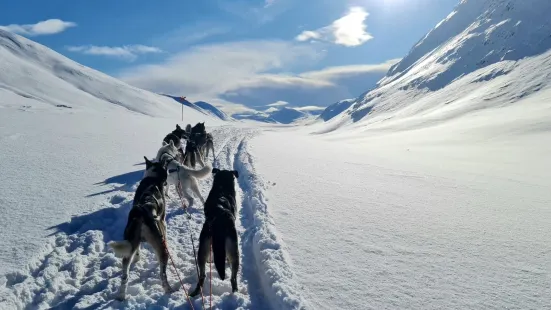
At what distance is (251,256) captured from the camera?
6500 millimetres

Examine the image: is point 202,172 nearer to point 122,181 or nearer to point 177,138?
point 122,181

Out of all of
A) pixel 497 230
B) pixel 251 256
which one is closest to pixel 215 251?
pixel 251 256

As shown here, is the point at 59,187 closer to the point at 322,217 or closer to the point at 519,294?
the point at 322,217

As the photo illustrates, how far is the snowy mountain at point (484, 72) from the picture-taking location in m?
90.8

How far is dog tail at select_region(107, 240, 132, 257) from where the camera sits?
4.71 m

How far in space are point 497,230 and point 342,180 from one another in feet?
19.5

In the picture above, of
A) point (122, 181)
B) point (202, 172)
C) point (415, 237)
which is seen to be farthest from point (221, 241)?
point (122, 181)

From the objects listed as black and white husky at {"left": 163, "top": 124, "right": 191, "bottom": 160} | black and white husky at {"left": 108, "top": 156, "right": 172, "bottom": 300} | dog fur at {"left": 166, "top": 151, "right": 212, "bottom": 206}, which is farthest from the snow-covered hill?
black and white husky at {"left": 163, "top": 124, "right": 191, "bottom": 160}

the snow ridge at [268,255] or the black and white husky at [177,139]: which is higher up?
the black and white husky at [177,139]

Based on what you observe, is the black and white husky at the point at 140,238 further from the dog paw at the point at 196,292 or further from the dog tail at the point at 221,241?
the dog tail at the point at 221,241

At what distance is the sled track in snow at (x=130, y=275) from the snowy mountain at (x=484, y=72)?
75951mm

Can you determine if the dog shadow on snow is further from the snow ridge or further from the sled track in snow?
the snow ridge

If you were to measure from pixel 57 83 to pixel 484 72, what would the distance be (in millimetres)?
143860

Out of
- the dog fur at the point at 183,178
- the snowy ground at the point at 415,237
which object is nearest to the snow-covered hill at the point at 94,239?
the dog fur at the point at 183,178
